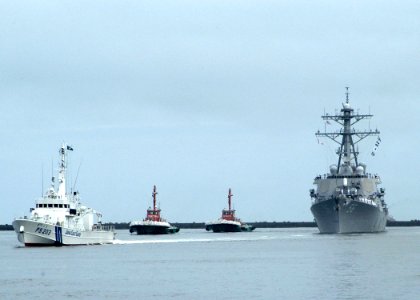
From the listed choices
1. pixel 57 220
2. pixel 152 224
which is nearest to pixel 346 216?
pixel 152 224

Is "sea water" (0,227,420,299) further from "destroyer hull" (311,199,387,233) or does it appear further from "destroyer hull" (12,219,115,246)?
"destroyer hull" (311,199,387,233)

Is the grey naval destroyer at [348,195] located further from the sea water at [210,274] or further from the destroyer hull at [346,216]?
the sea water at [210,274]

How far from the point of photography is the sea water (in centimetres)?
5616

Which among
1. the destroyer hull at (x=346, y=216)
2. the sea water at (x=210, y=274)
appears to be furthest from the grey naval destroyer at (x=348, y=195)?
the sea water at (x=210, y=274)

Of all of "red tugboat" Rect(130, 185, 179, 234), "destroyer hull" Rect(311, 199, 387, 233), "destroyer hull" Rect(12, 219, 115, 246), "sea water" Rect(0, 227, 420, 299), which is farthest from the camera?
"red tugboat" Rect(130, 185, 179, 234)

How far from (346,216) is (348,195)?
3.17m

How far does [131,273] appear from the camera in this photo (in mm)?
70438

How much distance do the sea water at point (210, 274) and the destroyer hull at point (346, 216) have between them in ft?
163

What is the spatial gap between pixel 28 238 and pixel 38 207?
12.0 feet

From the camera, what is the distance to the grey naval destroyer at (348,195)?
149125 mm

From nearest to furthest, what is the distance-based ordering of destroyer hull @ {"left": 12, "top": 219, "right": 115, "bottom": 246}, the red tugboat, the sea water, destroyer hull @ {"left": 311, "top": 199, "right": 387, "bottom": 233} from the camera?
1. the sea water
2. destroyer hull @ {"left": 12, "top": 219, "right": 115, "bottom": 246}
3. destroyer hull @ {"left": 311, "top": 199, "right": 387, "bottom": 233}
4. the red tugboat

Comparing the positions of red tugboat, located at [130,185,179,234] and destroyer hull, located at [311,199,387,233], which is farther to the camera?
red tugboat, located at [130,185,179,234]

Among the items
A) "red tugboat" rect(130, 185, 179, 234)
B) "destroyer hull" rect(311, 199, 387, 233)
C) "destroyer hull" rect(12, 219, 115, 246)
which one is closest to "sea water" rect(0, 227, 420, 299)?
"destroyer hull" rect(12, 219, 115, 246)

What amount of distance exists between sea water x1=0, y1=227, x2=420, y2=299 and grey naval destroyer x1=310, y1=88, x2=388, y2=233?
50.1 meters
